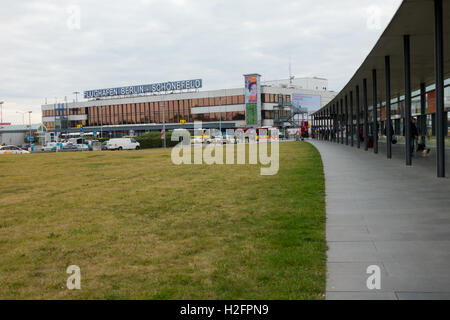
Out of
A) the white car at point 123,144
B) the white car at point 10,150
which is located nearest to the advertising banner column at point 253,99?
the white car at point 123,144

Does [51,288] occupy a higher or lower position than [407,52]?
lower

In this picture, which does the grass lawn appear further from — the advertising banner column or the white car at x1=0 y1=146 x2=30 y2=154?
the advertising banner column

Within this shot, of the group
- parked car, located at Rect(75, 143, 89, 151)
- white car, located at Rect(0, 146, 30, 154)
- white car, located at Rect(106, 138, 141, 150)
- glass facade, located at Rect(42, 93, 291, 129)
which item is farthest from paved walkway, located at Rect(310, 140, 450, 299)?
glass facade, located at Rect(42, 93, 291, 129)

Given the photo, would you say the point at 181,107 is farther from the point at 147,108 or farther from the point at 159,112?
the point at 147,108

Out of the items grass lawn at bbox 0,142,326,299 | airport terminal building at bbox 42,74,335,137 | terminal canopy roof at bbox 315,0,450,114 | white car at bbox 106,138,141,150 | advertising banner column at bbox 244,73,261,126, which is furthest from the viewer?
airport terminal building at bbox 42,74,335,137

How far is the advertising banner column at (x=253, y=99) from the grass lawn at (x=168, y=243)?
84029 millimetres

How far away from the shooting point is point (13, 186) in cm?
1483

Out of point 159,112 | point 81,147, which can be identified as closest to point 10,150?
point 81,147

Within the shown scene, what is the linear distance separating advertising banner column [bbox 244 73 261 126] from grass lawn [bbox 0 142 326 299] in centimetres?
8403

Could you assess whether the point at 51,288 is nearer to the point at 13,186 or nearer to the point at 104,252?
the point at 104,252

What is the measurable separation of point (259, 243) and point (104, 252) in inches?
86.2

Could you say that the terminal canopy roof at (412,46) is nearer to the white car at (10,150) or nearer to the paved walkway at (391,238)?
the paved walkway at (391,238)

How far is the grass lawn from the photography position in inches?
184
